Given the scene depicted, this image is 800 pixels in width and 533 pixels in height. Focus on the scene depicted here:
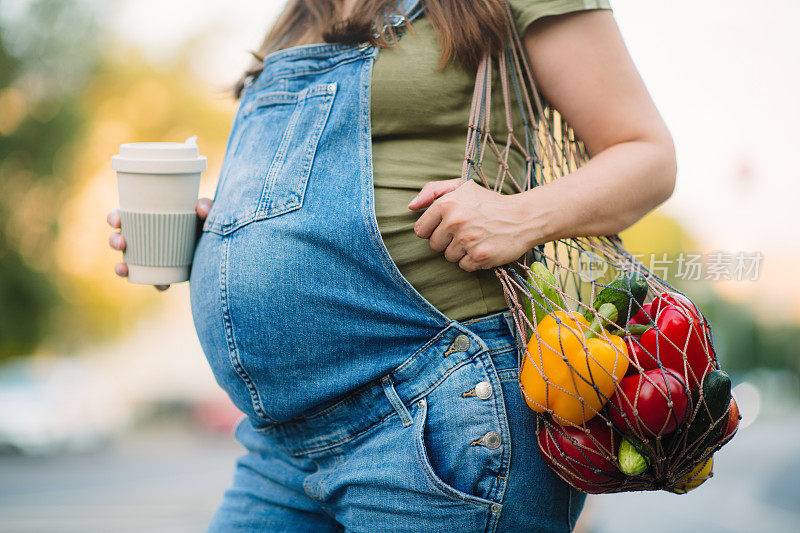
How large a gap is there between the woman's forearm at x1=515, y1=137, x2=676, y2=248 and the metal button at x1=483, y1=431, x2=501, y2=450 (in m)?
0.30

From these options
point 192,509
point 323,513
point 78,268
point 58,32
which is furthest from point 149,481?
point 323,513

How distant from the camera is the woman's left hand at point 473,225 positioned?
3.63 feet

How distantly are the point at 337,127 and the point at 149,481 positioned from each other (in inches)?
448

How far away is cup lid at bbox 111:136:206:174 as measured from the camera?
139 centimetres

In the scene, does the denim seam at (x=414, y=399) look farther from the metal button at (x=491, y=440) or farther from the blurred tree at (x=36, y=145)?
the blurred tree at (x=36, y=145)

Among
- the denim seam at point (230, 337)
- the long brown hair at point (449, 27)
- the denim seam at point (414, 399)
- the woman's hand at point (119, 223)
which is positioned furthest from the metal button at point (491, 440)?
the woman's hand at point (119, 223)

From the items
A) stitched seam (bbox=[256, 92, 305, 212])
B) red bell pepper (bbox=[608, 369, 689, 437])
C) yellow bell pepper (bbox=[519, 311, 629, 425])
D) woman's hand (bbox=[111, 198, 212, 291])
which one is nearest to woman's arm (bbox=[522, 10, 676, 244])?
yellow bell pepper (bbox=[519, 311, 629, 425])

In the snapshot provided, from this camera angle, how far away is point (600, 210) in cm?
116

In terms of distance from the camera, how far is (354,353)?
1.15 m

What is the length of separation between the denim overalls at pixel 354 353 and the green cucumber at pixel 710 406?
24 cm

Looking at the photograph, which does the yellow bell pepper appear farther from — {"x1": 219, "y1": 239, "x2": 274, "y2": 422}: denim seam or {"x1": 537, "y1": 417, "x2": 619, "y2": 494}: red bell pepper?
{"x1": 219, "y1": 239, "x2": 274, "y2": 422}: denim seam

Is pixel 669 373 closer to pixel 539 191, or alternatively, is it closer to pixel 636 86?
pixel 539 191

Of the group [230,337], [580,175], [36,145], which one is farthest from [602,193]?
[36,145]

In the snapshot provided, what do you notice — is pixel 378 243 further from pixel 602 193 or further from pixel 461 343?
pixel 602 193
